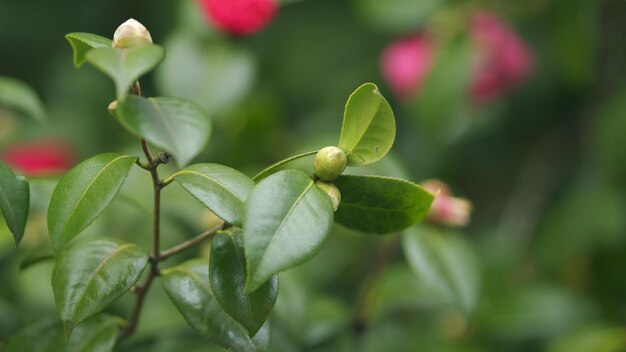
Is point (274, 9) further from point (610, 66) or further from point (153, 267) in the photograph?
point (610, 66)

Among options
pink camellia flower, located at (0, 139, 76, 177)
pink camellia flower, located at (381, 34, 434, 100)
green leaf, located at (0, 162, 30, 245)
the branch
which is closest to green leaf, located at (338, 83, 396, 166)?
the branch

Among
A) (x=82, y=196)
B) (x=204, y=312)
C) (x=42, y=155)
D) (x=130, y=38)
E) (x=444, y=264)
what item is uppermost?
(x=130, y=38)

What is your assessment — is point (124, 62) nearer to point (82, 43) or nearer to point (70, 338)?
point (82, 43)

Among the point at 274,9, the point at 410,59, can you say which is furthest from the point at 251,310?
the point at 410,59

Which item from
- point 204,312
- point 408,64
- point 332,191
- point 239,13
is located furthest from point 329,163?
point 408,64

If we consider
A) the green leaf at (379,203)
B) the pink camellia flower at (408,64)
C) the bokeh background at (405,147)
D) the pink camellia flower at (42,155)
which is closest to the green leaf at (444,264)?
the bokeh background at (405,147)

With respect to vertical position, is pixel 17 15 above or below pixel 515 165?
above

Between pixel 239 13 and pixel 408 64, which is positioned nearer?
pixel 239 13
